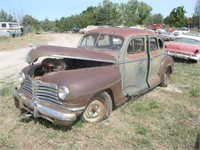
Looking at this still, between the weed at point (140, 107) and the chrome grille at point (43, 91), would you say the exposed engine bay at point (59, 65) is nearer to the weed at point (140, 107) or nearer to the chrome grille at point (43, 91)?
the chrome grille at point (43, 91)

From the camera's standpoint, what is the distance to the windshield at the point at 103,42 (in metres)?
5.45

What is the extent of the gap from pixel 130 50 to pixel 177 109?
1754 millimetres

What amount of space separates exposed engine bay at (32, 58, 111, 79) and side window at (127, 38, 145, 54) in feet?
2.92

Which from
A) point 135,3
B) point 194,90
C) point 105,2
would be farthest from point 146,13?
point 194,90

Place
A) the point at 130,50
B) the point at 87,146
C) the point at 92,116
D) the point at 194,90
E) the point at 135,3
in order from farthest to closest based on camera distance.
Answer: the point at 135,3 → the point at 194,90 → the point at 130,50 → the point at 92,116 → the point at 87,146

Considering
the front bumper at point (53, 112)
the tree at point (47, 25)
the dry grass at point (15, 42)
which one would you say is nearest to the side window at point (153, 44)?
the front bumper at point (53, 112)

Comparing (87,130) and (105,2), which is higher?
(105,2)

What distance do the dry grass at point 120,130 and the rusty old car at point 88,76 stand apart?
0.94ft

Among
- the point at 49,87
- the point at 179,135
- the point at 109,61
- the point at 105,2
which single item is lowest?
the point at 179,135

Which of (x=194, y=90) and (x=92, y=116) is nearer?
(x=92, y=116)

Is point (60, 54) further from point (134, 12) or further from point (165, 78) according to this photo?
point (134, 12)

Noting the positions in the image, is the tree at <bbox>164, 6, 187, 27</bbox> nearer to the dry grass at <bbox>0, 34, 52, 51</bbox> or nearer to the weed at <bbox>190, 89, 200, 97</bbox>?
the dry grass at <bbox>0, 34, 52, 51</bbox>

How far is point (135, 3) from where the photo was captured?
62.6 metres

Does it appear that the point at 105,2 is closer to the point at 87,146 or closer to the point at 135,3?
the point at 135,3
